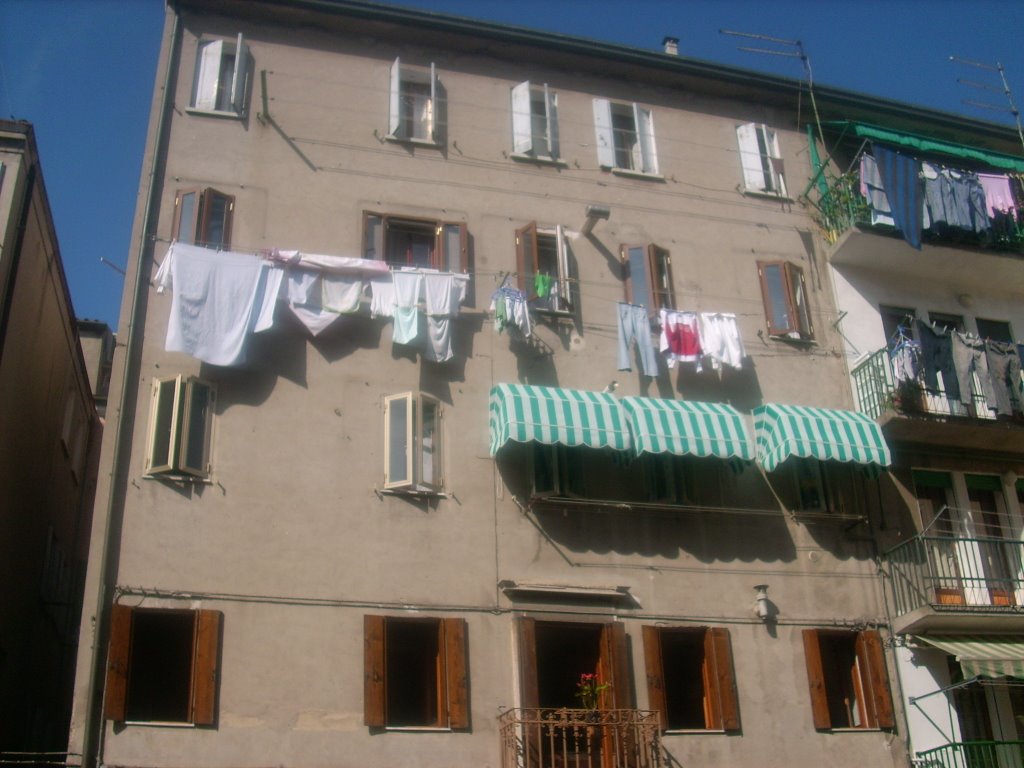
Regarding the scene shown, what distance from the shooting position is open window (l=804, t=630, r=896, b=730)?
16656mm

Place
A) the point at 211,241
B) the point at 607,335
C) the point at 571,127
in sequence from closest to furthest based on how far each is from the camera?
1. the point at 211,241
2. the point at 607,335
3. the point at 571,127

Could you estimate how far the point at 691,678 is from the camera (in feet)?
54.9

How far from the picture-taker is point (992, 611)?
1681cm

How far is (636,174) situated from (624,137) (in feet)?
3.50

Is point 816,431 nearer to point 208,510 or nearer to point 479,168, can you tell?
point 479,168

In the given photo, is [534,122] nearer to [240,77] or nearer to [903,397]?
[240,77]

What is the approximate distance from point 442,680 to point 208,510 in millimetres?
3901

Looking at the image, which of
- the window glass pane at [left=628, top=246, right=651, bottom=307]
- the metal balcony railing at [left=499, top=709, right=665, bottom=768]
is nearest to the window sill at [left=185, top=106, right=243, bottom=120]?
the window glass pane at [left=628, top=246, right=651, bottom=307]

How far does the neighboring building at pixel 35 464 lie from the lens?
1667cm

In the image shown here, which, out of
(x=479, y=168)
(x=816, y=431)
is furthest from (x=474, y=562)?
(x=479, y=168)

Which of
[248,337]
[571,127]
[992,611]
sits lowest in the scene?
[992,611]

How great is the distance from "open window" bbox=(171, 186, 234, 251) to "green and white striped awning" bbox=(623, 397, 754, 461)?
22.2ft

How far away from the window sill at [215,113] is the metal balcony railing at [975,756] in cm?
1448

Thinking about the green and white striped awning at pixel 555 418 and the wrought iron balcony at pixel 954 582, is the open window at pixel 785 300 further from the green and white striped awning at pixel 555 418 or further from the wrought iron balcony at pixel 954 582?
the green and white striped awning at pixel 555 418
